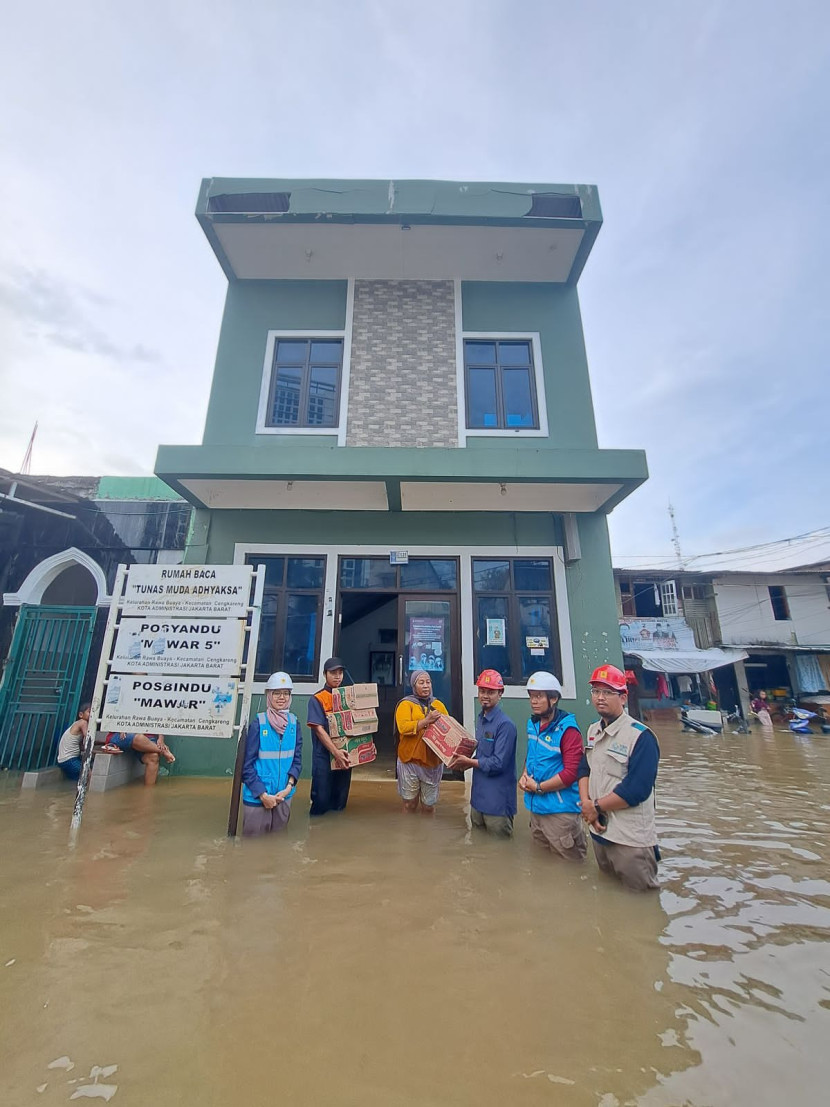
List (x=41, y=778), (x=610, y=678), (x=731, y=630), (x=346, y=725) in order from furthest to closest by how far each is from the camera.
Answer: (x=731, y=630), (x=41, y=778), (x=346, y=725), (x=610, y=678)

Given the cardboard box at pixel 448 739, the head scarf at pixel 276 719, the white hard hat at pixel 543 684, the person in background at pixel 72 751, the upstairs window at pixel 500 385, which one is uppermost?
the upstairs window at pixel 500 385

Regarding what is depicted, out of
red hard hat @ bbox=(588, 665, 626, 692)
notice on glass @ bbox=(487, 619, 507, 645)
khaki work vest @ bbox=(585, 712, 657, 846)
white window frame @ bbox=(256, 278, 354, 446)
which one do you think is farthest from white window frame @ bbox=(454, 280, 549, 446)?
khaki work vest @ bbox=(585, 712, 657, 846)

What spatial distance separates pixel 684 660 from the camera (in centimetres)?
1923

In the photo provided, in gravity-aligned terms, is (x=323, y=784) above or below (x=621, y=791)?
below

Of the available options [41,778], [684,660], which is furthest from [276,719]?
[684,660]

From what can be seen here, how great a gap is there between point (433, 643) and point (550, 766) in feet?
12.2

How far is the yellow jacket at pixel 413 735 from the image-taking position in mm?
4984

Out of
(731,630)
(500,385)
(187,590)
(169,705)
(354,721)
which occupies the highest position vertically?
(500,385)

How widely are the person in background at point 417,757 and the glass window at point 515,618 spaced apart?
2.46 m

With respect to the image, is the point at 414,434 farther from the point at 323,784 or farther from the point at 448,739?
the point at 323,784

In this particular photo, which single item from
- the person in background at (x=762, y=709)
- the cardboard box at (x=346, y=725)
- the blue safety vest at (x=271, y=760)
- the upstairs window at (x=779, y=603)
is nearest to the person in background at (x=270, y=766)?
the blue safety vest at (x=271, y=760)

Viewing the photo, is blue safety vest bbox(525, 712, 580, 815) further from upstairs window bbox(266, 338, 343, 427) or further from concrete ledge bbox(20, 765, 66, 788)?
upstairs window bbox(266, 338, 343, 427)

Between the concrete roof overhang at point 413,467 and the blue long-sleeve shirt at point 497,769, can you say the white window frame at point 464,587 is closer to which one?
the concrete roof overhang at point 413,467

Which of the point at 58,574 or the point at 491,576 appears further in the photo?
the point at 58,574
